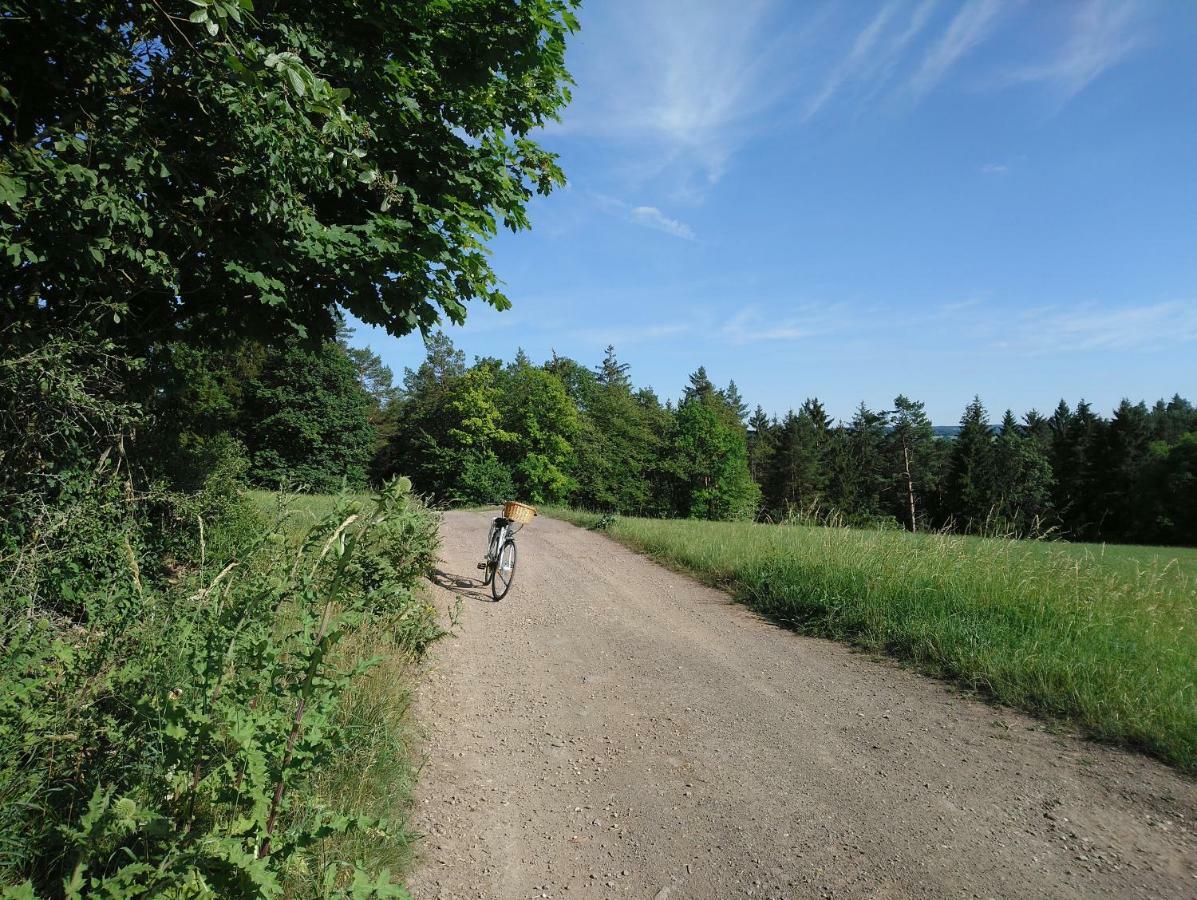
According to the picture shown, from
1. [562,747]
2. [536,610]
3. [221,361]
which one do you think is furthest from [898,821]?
[221,361]

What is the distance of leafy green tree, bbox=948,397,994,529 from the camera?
58.0 metres

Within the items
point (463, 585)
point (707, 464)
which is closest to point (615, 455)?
point (707, 464)

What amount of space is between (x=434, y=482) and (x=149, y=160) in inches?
1778

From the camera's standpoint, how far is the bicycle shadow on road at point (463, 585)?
9.02 meters

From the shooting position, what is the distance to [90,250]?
12.2 ft

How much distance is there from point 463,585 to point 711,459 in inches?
1904

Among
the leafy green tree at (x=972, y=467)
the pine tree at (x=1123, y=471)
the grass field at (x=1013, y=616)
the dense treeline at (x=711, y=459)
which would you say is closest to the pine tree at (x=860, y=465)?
the dense treeline at (x=711, y=459)

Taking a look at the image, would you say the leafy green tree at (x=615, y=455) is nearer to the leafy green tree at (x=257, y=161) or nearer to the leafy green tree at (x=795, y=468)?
the leafy green tree at (x=795, y=468)

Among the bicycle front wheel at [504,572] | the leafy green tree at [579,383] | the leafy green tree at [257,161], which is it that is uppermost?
the leafy green tree at [579,383]

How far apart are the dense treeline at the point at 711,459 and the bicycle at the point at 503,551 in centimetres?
3499

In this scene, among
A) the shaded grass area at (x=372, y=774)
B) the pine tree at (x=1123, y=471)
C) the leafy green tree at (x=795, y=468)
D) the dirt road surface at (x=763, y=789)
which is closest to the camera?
the shaded grass area at (x=372, y=774)

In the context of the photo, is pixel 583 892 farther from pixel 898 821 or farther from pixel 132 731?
pixel 132 731

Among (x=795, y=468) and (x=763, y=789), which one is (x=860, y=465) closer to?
(x=795, y=468)

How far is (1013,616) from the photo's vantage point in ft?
21.6
